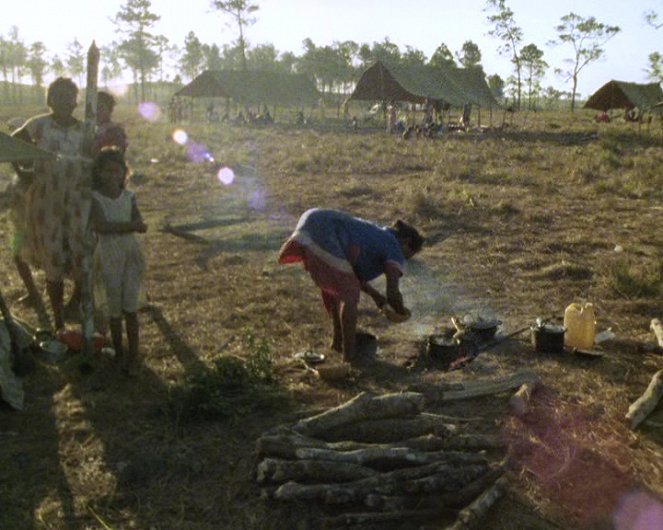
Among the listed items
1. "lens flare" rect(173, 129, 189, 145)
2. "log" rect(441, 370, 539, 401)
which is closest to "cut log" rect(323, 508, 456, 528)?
"log" rect(441, 370, 539, 401)

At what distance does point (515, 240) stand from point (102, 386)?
5.56m

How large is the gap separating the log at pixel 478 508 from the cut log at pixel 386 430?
0.43 m

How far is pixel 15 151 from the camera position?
3799 mm

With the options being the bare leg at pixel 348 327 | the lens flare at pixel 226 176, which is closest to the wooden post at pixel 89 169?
the bare leg at pixel 348 327

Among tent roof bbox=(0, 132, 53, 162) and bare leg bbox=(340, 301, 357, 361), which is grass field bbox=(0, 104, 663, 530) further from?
tent roof bbox=(0, 132, 53, 162)

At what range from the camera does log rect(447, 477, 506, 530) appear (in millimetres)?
2625

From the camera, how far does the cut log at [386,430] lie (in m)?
3.26

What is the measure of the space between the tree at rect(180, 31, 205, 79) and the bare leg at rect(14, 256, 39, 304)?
244ft

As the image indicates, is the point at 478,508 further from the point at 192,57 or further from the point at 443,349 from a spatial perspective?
the point at 192,57

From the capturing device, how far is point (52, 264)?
466 cm

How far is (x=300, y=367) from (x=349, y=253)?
0.80m

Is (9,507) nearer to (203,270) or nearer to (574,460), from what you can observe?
(574,460)

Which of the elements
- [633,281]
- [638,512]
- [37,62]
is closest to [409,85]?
[633,281]

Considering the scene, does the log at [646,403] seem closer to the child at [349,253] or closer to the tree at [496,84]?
the child at [349,253]
